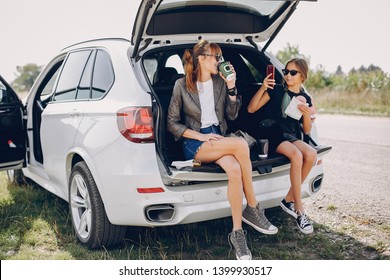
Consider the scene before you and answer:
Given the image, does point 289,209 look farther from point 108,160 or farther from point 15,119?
point 15,119

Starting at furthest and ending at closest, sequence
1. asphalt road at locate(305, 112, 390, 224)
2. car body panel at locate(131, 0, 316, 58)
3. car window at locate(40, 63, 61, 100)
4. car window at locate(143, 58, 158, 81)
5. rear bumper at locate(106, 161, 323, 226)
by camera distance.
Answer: car window at locate(40, 63, 61, 100) < asphalt road at locate(305, 112, 390, 224) < car window at locate(143, 58, 158, 81) < car body panel at locate(131, 0, 316, 58) < rear bumper at locate(106, 161, 323, 226)

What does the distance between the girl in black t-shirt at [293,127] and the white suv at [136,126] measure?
0.35 feet

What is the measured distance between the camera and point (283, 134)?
4043 millimetres

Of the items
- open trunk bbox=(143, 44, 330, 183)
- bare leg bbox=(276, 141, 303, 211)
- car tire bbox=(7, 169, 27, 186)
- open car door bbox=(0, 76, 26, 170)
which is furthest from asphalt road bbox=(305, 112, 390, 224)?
car tire bbox=(7, 169, 27, 186)

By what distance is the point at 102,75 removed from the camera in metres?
3.89

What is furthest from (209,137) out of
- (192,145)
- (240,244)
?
(240,244)

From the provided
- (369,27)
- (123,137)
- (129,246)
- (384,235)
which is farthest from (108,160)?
(369,27)

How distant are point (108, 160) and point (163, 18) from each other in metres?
1.12

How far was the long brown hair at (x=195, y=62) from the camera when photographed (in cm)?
375

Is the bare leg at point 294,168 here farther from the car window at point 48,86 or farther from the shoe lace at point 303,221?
the car window at point 48,86

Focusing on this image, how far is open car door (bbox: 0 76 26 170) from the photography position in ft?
14.9

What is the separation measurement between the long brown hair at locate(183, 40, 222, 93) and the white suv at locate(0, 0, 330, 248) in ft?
0.77

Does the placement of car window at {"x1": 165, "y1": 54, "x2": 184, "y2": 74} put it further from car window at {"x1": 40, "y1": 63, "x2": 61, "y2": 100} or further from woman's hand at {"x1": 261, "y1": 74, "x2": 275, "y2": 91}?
car window at {"x1": 40, "y1": 63, "x2": 61, "y2": 100}

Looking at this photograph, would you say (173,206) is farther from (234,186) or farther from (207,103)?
(207,103)
